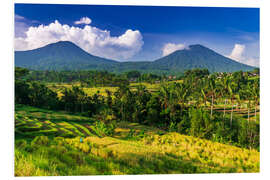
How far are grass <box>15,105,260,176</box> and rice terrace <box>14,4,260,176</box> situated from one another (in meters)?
0.02

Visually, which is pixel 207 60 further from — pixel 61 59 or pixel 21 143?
pixel 61 59

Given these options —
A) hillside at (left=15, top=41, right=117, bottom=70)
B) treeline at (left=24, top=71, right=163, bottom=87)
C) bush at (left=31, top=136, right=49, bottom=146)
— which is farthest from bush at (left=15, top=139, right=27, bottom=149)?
treeline at (left=24, top=71, right=163, bottom=87)

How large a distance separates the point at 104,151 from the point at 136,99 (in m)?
2.42

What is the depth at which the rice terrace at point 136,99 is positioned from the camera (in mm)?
3449

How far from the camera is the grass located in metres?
3.01

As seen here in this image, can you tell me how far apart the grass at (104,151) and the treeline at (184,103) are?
394mm

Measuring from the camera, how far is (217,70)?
19.0 ft

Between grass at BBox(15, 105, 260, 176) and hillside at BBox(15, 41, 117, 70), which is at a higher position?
hillside at BBox(15, 41, 117, 70)

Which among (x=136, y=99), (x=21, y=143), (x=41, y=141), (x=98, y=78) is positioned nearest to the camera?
(x=21, y=143)

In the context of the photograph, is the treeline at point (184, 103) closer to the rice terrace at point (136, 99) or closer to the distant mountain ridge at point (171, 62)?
the rice terrace at point (136, 99)

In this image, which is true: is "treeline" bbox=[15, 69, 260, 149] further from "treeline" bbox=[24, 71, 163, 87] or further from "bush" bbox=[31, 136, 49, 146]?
"bush" bbox=[31, 136, 49, 146]

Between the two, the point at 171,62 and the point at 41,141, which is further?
the point at 171,62

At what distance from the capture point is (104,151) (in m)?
3.47

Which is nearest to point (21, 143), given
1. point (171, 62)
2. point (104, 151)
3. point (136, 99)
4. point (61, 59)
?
point (104, 151)
